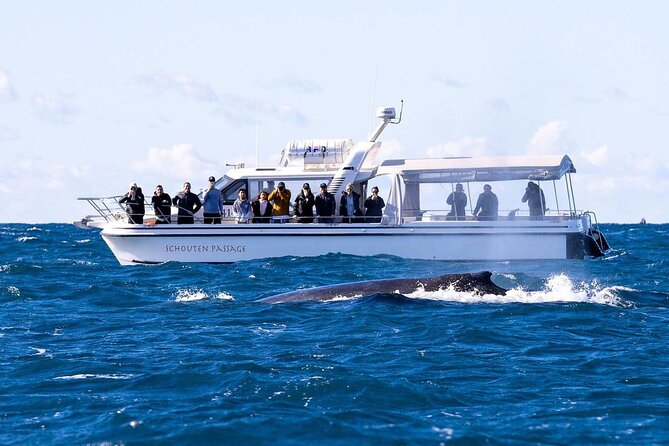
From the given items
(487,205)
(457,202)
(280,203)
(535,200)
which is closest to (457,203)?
(457,202)

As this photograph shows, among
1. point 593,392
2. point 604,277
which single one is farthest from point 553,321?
point 604,277

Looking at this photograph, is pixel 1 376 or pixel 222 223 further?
pixel 222 223

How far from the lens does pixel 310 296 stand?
19812 mm

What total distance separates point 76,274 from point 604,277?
44.9 feet

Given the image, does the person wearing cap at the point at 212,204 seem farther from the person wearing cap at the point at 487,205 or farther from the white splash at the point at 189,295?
the white splash at the point at 189,295

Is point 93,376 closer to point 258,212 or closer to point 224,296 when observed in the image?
point 224,296

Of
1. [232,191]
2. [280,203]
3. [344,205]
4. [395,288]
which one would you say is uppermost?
[232,191]

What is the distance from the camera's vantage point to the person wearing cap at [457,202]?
33.2 meters

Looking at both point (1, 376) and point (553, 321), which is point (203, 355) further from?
point (553, 321)

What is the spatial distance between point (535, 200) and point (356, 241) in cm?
545

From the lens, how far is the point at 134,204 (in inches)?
1339

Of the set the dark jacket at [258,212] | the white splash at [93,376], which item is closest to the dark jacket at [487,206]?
the dark jacket at [258,212]

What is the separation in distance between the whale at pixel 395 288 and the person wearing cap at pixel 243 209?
13248 millimetres

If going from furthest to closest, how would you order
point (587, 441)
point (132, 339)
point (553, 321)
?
point (553, 321)
point (132, 339)
point (587, 441)
